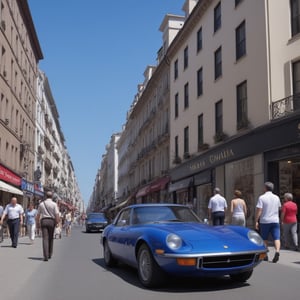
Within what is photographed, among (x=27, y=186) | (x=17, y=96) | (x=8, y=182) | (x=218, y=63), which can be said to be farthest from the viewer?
(x=27, y=186)

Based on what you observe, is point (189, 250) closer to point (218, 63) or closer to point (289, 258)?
point (289, 258)

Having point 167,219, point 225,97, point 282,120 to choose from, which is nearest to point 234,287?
point 167,219

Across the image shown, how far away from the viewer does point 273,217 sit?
430 inches

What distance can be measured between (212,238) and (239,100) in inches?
590

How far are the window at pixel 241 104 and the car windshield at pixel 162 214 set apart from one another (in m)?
11.6

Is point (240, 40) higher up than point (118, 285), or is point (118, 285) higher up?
point (240, 40)

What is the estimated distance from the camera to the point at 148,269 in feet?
25.4

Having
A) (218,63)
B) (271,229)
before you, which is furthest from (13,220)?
(218,63)

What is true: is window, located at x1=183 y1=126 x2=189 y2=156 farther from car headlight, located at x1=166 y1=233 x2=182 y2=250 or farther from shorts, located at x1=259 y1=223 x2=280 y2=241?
car headlight, located at x1=166 y1=233 x2=182 y2=250

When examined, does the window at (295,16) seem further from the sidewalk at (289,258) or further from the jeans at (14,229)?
the jeans at (14,229)

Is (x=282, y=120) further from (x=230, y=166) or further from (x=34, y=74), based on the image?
(x=34, y=74)

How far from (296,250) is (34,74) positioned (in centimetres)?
4092

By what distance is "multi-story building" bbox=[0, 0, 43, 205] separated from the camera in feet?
105

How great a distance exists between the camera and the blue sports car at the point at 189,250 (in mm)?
7105
